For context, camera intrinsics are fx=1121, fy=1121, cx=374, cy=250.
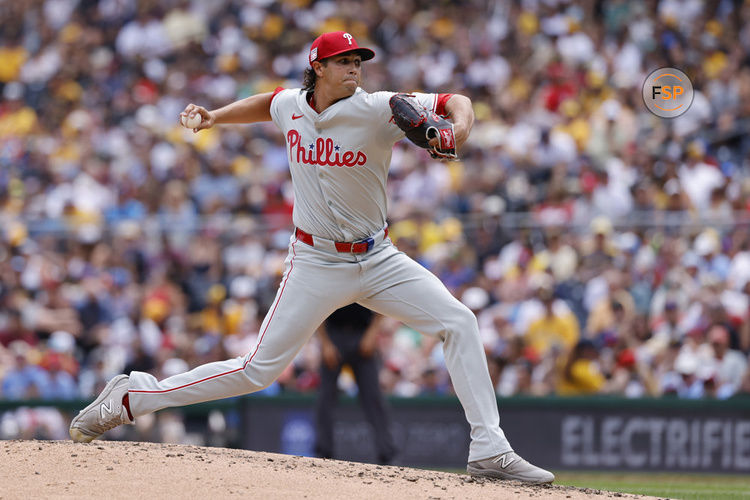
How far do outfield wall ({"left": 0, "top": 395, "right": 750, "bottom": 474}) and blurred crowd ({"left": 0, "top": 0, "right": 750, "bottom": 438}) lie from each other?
0.68 m

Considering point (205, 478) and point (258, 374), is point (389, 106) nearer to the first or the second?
point (258, 374)

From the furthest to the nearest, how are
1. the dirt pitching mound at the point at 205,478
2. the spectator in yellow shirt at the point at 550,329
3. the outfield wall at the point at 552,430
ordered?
the spectator in yellow shirt at the point at 550,329
the outfield wall at the point at 552,430
the dirt pitching mound at the point at 205,478

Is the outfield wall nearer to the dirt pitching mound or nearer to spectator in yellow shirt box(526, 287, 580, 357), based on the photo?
spectator in yellow shirt box(526, 287, 580, 357)

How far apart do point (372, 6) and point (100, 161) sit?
16.7ft

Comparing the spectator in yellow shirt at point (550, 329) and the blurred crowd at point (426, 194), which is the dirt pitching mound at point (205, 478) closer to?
the blurred crowd at point (426, 194)

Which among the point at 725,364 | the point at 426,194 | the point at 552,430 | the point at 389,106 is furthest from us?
the point at 426,194

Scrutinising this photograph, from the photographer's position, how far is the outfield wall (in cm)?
994

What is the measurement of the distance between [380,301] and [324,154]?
31.1 inches

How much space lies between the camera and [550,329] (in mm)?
11273

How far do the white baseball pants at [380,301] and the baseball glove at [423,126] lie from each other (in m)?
0.77

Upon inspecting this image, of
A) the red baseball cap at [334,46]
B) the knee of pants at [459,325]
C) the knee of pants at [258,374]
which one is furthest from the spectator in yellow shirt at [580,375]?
the red baseball cap at [334,46]

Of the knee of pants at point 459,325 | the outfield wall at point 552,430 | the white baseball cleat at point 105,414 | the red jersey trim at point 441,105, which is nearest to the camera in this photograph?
the red jersey trim at point 441,105

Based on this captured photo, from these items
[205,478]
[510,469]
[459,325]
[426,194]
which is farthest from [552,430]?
[205,478]

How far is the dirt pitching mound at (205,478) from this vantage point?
16.5 feet
